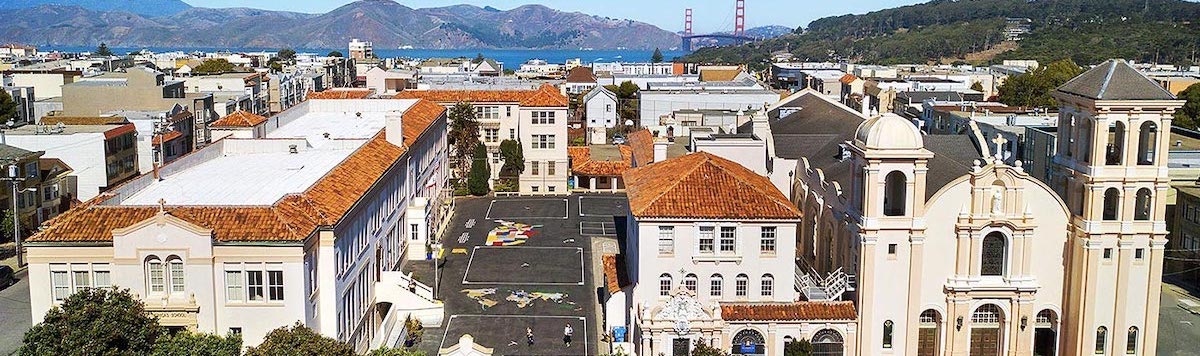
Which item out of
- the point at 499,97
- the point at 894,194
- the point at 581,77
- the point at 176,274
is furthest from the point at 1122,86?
the point at 581,77

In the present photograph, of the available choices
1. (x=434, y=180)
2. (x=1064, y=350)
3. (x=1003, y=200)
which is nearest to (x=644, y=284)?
(x=1003, y=200)

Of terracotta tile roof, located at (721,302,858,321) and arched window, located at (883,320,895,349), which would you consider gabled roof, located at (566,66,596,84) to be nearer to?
terracotta tile roof, located at (721,302,858,321)

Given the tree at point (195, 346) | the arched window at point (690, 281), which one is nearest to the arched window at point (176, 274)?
the tree at point (195, 346)

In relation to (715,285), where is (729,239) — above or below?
above

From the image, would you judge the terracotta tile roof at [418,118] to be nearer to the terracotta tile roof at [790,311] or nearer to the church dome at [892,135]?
the terracotta tile roof at [790,311]

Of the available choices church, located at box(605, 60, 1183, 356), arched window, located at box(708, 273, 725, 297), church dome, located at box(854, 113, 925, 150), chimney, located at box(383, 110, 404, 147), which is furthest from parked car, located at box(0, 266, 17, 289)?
church dome, located at box(854, 113, 925, 150)

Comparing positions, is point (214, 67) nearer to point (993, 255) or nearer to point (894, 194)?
point (894, 194)
